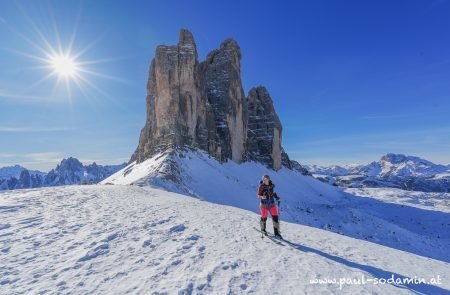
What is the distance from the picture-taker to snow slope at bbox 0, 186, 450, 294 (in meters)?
7.36

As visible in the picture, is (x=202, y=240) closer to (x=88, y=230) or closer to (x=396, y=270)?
(x=88, y=230)

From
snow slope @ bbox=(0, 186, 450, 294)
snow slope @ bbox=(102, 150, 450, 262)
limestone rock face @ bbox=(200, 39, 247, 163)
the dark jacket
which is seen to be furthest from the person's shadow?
limestone rock face @ bbox=(200, 39, 247, 163)

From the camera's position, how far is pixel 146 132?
202 feet

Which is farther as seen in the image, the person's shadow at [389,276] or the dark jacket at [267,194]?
the dark jacket at [267,194]

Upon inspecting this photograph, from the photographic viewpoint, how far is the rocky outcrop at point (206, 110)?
Answer: 50875 mm

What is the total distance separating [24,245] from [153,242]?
421 centimetres

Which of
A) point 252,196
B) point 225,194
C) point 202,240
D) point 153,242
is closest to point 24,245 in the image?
point 153,242

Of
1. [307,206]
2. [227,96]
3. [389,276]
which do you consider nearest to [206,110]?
[227,96]

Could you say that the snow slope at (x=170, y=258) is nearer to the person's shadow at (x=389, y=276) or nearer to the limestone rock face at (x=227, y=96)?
the person's shadow at (x=389, y=276)

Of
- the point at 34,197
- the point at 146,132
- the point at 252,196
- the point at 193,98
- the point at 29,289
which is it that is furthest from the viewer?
the point at 146,132

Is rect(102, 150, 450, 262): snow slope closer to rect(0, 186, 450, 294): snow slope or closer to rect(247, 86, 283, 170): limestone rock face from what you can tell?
rect(247, 86, 283, 170): limestone rock face

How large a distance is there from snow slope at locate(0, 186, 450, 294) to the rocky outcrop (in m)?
34.4

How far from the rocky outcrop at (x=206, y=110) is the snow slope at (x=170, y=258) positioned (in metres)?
34.4

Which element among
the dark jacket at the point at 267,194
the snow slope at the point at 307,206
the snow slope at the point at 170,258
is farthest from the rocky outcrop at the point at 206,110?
the dark jacket at the point at 267,194
